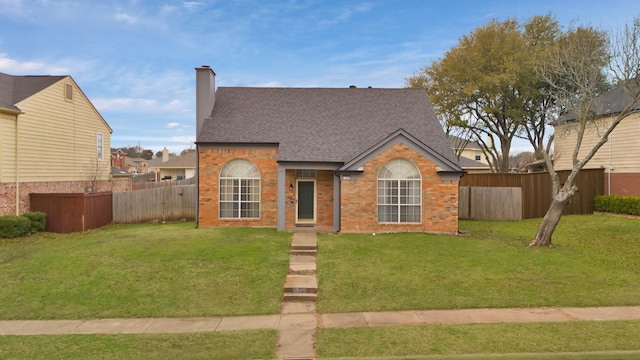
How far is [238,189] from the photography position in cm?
1738

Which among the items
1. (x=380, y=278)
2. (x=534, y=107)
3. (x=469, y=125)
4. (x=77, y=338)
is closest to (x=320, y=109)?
(x=380, y=278)

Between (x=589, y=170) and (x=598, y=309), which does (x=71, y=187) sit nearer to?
(x=598, y=309)

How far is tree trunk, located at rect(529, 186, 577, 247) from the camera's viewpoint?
12.9 m

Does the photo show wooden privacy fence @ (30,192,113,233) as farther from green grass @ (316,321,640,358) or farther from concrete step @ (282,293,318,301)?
green grass @ (316,321,640,358)

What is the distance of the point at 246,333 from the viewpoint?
23.4 feet

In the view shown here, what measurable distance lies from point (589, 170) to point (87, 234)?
88.5 feet

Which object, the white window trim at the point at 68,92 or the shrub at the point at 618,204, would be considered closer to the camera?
the shrub at the point at 618,204

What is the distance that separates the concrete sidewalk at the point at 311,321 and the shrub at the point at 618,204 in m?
13.3

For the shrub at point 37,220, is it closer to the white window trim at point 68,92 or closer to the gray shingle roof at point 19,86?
the gray shingle roof at point 19,86

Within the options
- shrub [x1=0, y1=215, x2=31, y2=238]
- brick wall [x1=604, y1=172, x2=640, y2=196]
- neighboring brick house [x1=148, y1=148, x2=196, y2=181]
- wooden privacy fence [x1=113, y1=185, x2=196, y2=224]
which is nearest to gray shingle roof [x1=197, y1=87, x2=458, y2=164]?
wooden privacy fence [x1=113, y1=185, x2=196, y2=224]

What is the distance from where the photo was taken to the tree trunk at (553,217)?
12.9 metres

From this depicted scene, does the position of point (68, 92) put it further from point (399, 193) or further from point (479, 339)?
point (479, 339)

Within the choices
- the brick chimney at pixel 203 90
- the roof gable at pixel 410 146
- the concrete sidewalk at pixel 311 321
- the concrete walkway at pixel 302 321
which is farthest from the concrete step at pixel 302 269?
the brick chimney at pixel 203 90

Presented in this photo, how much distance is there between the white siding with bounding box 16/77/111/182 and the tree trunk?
22.5 m
